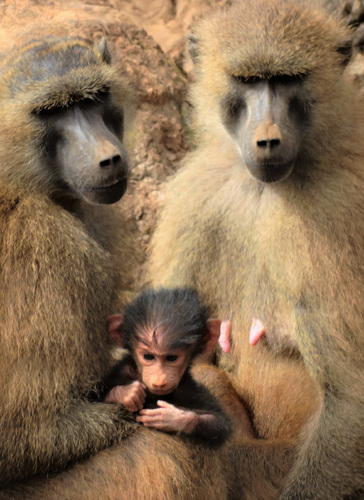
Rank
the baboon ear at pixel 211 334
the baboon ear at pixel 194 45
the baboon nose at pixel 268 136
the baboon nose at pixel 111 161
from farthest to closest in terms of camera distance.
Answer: the baboon ear at pixel 194 45
the baboon ear at pixel 211 334
the baboon nose at pixel 268 136
the baboon nose at pixel 111 161

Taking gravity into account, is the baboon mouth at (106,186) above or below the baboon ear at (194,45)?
below

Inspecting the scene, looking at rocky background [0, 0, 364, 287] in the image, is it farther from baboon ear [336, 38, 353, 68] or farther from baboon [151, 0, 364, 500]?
baboon ear [336, 38, 353, 68]

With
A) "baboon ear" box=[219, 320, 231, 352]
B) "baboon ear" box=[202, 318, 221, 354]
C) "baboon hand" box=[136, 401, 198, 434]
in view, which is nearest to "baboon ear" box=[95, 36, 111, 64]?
"baboon ear" box=[202, 318, 221, 354]

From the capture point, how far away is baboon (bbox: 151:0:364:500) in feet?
12.4

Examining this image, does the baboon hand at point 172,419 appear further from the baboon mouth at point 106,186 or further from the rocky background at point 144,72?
the rocky background at point 144,72

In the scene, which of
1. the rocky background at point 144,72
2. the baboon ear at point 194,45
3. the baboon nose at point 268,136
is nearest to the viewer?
the baboon nose at point 268,136

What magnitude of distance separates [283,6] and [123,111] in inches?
36.9

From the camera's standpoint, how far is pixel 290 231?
154 inches

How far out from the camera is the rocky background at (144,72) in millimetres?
6191

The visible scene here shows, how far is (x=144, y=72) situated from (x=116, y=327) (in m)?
3.43

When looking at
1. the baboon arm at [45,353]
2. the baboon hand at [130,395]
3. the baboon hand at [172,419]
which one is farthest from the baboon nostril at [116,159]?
the baboon hand at [172,419]

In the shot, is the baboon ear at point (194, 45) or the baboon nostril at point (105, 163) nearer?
the baboon nostril at point (105, 163)

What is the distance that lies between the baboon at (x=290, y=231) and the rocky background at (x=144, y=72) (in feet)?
5.51

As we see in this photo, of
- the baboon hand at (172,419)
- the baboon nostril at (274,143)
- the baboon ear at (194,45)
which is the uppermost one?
the baboon ear at (194,45)
